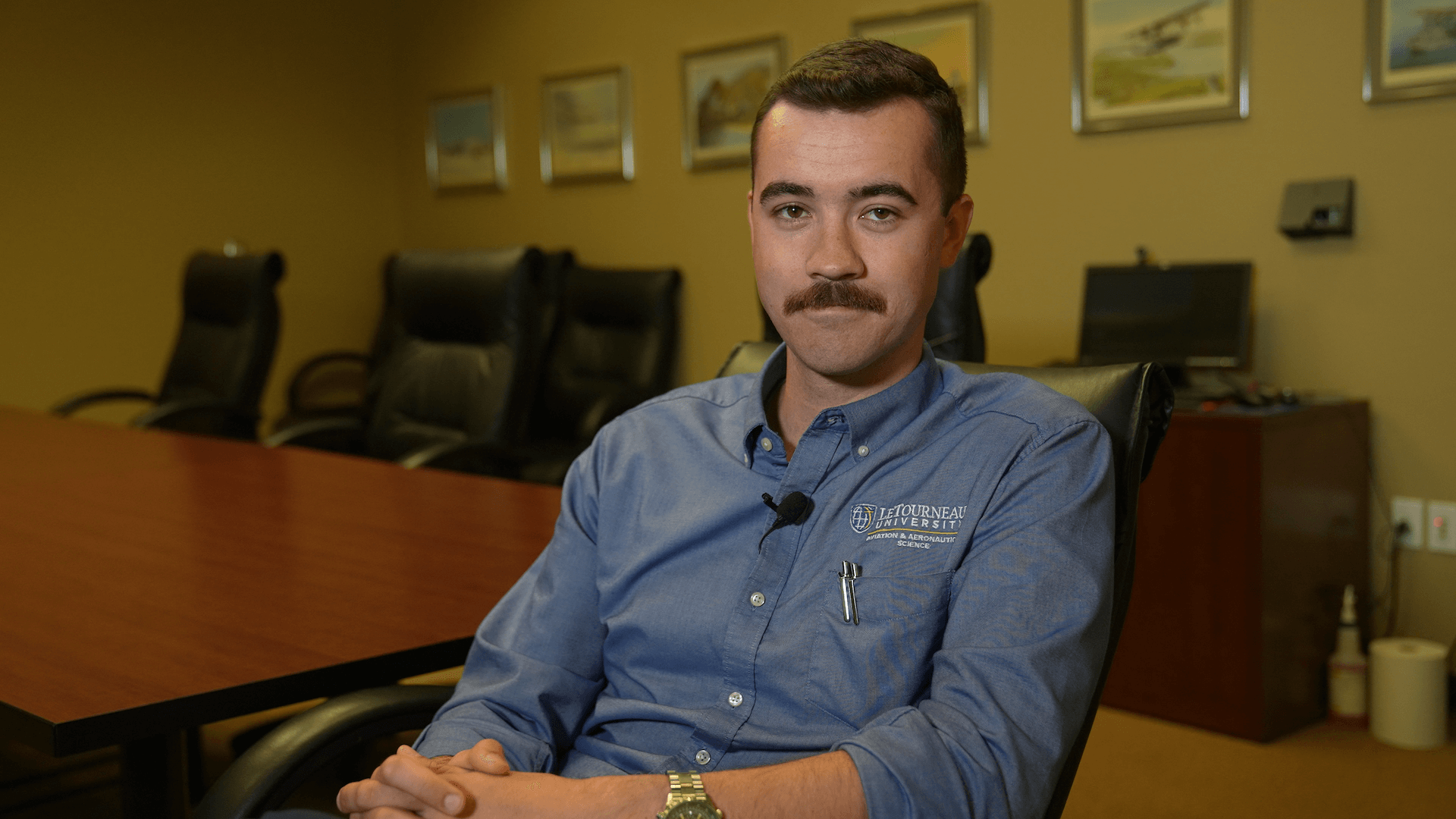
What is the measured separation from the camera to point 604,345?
15.7 feet

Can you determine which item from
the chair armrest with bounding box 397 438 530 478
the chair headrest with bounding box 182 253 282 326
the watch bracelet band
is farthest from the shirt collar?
the chair headrest with bounding box 182 253 282 326

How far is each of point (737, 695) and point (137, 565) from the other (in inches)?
41.0

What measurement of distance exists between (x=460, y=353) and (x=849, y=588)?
2534 mm

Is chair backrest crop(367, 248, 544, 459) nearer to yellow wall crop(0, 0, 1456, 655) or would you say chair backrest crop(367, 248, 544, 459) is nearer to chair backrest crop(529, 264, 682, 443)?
chair backrest crop(529, 264, 682, 443)

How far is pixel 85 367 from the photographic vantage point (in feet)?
16.9

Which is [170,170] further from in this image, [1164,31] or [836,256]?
[836,256]

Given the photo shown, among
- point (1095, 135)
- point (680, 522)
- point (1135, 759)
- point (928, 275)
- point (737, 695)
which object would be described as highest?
point (1095, 135)

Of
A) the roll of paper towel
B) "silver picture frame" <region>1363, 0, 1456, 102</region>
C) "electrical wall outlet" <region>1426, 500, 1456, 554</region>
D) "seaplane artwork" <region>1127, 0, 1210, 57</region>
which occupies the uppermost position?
"seaplane artwork" <region>1127, 0, 1210, 57</region>

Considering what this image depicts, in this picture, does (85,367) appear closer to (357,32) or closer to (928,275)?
(357,32)

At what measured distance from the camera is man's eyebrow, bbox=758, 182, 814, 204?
123 centimetres

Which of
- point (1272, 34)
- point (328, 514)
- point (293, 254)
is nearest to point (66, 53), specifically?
point (293, 254)

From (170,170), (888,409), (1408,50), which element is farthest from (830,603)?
(170,170)

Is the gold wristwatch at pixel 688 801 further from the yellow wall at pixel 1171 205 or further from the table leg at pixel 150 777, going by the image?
the yellow wall at pixel 1171 205

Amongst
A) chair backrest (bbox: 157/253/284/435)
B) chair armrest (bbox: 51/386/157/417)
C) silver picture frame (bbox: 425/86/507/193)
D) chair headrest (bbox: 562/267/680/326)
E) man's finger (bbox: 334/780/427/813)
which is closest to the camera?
man's finger (bbox: 334/780/427/813)
